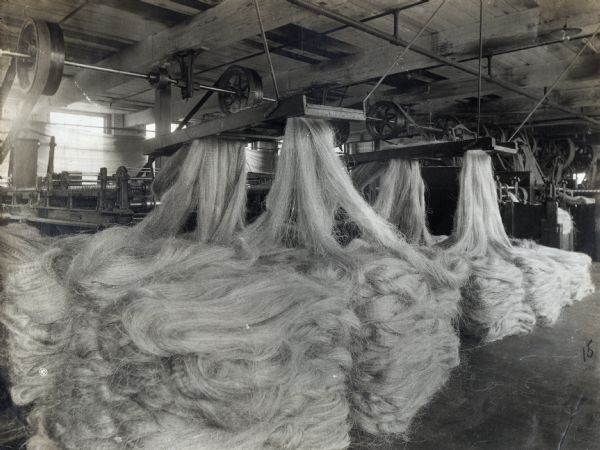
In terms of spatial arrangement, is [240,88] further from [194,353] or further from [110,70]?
[194,353]

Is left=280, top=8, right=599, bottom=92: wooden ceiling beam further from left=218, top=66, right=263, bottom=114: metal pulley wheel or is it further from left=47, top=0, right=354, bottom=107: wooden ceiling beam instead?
left=218, top=66, right=263, bottom=114: metal pulley wheel

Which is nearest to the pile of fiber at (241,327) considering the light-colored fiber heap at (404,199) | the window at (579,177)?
the light-colored fiber heap at (404,199)

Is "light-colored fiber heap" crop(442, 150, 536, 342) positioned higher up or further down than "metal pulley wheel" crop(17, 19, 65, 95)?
further down

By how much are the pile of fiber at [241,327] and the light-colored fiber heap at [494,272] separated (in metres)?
0.60

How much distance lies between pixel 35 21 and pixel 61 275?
95 cm

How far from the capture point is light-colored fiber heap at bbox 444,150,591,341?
8.08 ft

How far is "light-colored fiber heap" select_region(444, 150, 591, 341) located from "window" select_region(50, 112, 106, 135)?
73.1 inches

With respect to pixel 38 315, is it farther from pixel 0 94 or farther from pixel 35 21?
pixel 35 21

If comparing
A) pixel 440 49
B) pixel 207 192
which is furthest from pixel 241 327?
pixel 440 49

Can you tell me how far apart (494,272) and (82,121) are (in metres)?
2.17

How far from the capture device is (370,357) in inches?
60.9

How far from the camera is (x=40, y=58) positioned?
167 cm

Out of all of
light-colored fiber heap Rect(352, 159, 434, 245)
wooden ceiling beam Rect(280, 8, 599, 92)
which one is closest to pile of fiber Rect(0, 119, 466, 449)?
light-colored fiber heap Rect(352, 159, 434, 245)

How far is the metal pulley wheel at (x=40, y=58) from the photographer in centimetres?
167
